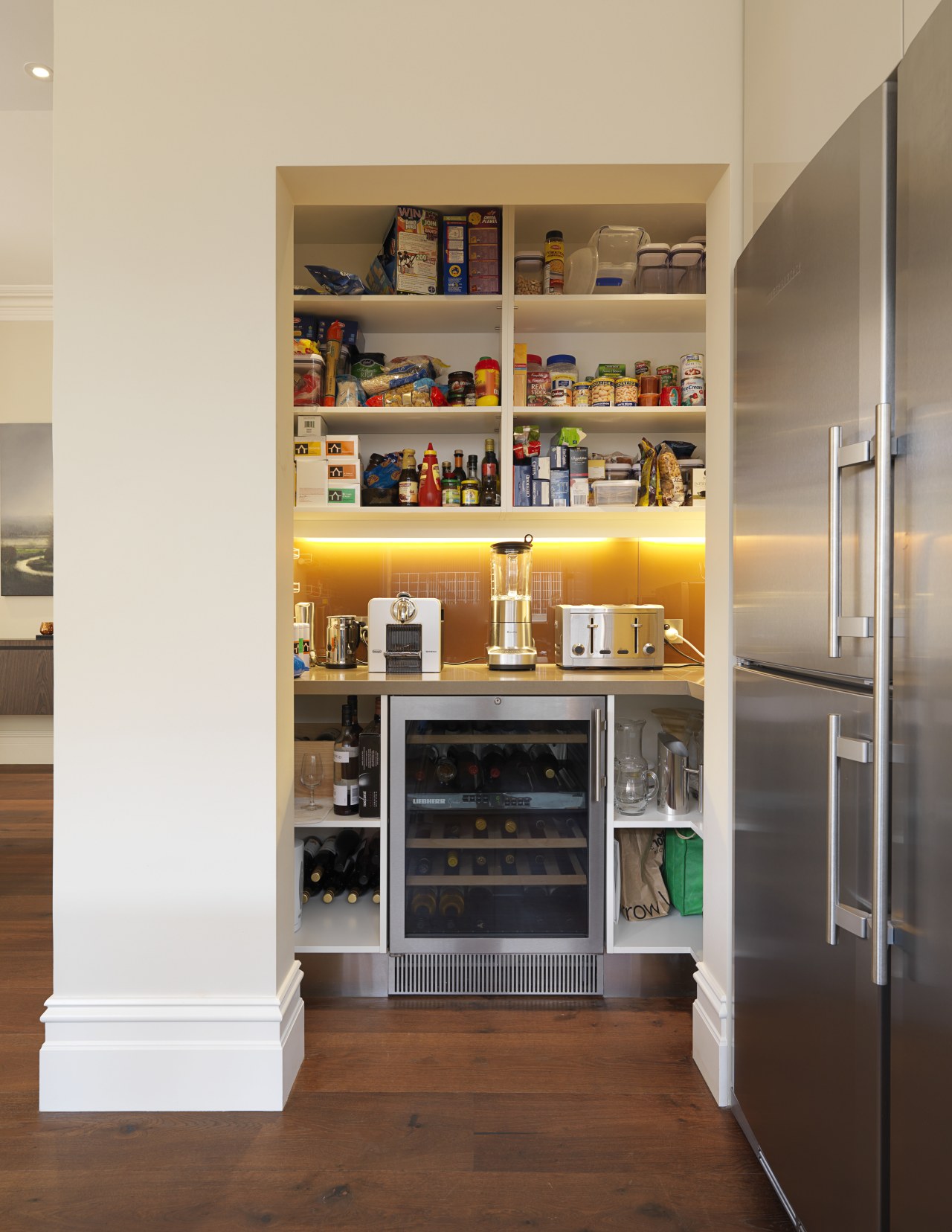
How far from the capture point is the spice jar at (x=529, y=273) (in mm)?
2867

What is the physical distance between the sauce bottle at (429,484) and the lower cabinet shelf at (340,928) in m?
1.34

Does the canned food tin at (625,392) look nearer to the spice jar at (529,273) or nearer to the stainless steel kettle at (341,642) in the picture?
the spice jar at (529,273)

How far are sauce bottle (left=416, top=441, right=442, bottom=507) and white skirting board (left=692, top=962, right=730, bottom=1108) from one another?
5.51 feet

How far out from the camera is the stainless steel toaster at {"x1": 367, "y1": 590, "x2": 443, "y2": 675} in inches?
105

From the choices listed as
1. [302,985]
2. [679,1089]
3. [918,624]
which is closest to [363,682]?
[302,985]

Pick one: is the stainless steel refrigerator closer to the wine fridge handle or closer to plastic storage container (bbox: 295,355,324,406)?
the wine fridge handle

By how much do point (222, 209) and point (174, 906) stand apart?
5.27 ft

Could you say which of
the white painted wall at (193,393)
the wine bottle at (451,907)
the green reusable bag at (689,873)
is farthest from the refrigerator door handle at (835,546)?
the wine bottle at (451,907)

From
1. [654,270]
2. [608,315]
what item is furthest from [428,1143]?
[654,270]

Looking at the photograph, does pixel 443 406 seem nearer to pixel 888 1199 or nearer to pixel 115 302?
pixel 115 302

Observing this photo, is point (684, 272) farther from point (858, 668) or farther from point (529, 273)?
point (858, 668)

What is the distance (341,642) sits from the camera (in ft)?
9.25

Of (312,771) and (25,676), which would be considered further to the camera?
(25,676)

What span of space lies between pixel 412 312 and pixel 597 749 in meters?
1.62
